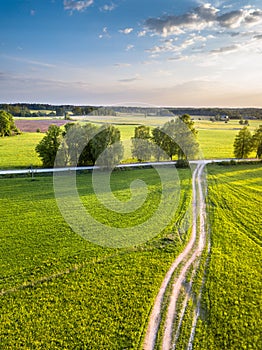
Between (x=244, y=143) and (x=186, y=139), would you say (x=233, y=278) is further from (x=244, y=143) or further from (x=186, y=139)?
(x=244, y=143)

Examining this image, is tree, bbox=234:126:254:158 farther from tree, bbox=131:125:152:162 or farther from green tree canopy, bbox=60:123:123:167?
green tree canopy, bbox=60:123:123:167

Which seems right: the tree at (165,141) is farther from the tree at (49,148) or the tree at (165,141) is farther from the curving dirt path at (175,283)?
the curving dirt path at (175,283)

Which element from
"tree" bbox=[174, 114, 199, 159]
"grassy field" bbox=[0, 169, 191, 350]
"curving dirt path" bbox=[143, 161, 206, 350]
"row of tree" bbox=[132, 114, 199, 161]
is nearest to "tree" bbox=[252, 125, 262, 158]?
"row of tree" bbox=[132, 114, 199, 161]

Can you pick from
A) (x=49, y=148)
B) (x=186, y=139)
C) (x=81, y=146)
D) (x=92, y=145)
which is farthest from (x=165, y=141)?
(x=49, y=148)

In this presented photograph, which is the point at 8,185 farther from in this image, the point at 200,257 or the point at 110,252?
the point at 200,257

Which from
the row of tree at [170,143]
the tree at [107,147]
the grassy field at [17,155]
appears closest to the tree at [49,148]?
the grassy field at [17,155]
